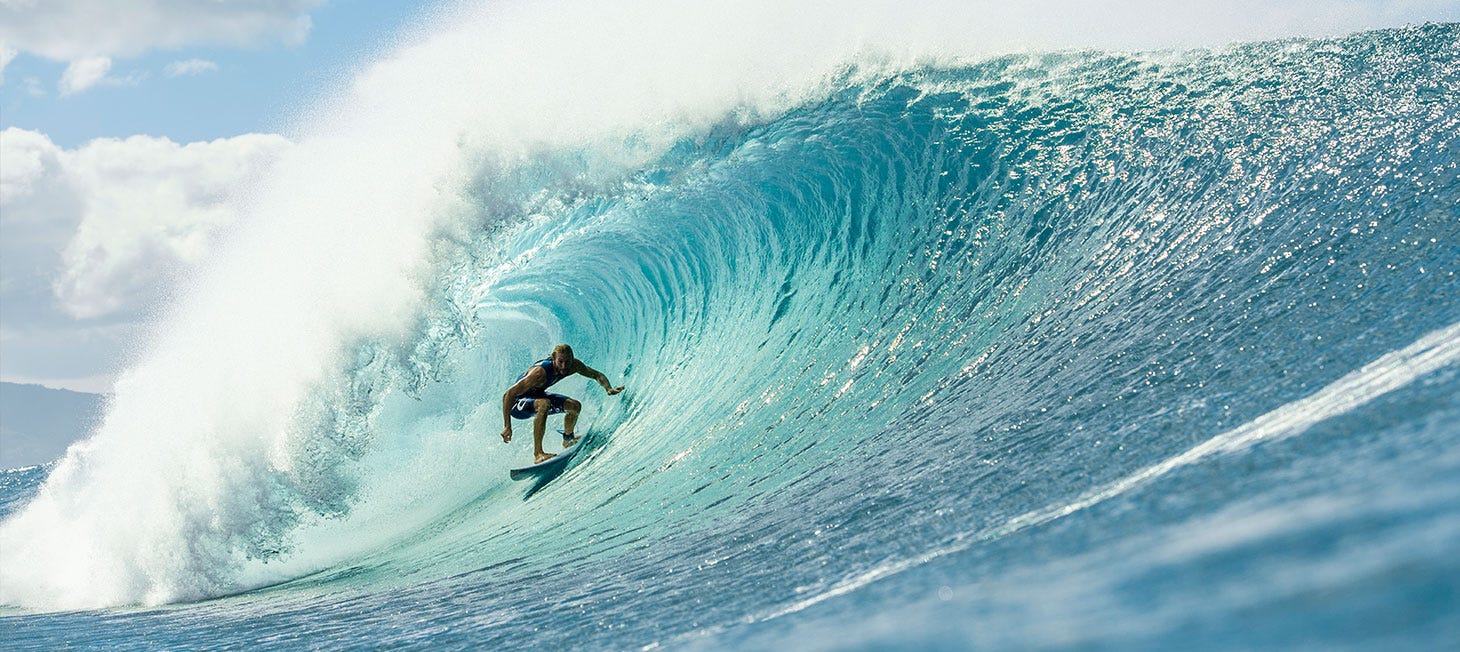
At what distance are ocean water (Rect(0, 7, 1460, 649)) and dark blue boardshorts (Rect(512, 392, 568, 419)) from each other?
53 centimetres

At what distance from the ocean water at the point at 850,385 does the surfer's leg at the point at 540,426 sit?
385 millimetres

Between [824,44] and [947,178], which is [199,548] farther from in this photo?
[824,44]

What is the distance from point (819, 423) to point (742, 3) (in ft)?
29.8

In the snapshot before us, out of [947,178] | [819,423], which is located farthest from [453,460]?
[947,178]

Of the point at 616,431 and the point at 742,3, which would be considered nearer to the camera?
the point at 616,431

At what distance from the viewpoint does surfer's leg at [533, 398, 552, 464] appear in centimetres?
934

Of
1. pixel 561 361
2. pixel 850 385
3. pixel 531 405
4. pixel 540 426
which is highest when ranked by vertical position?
pixel 561 361

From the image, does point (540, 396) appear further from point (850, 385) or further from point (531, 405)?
point (850, 385)

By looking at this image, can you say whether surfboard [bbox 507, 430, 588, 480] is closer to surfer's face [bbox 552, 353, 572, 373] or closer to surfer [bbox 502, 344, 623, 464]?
surfer [bbox 502, 344, 623, 464]

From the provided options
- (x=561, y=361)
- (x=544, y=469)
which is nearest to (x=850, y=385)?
(x=561, y=361)

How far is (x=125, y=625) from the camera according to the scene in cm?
776

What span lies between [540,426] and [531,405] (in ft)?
0.73

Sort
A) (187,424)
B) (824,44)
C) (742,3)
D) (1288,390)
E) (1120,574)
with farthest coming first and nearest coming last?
1. (742,3)
2. (824,44)
3. (187,424)
4. (1288,390)
5. (1120,574)

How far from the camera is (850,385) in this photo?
808 centimetres
